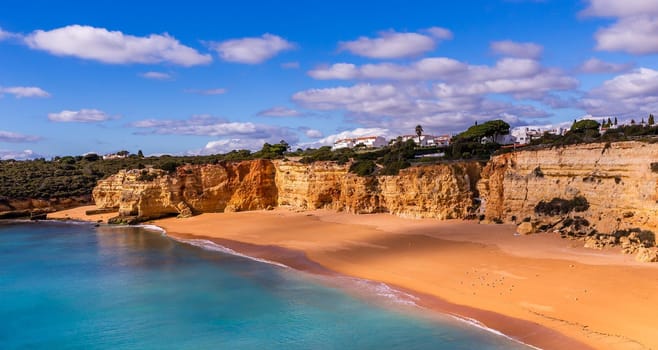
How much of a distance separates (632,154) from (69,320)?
74.3 feet

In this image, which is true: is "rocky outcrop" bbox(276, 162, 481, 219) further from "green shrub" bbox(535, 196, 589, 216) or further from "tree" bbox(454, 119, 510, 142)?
"tree" bbox(454, 119, 510, 142)

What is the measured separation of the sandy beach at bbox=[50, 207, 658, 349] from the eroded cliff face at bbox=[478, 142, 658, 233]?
1.87m

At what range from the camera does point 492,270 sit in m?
18.2

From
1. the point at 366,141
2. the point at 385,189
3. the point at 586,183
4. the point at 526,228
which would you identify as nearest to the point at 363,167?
the point at 385,189

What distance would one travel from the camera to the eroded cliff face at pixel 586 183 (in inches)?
786

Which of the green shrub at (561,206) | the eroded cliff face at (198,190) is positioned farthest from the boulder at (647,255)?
the eroded cliff face at (198,190)

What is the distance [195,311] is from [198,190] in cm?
2412

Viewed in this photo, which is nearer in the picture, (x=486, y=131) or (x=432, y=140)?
(x=486, y=131)

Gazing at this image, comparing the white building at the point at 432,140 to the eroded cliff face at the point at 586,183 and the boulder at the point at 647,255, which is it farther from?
the boulder at the point at 647,255

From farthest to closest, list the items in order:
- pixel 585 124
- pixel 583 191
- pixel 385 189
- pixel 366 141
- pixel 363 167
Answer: pixel 366 141, pixel 585 124, pixel 363 167, pixel 385 189, pixel 583 191

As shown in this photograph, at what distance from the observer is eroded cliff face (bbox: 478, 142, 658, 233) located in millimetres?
19953

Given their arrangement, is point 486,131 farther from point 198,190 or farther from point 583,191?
point 198,190

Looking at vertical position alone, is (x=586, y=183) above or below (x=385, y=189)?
above

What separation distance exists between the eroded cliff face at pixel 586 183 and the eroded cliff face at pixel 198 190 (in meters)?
18.4
